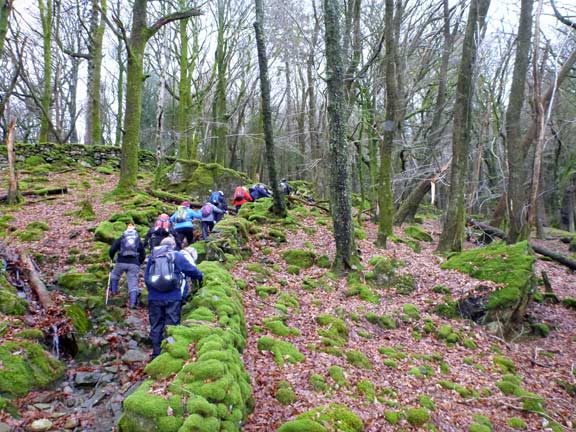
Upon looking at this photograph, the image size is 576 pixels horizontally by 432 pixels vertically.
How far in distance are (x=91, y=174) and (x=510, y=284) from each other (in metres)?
17.4

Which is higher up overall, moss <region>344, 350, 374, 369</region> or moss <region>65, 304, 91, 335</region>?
moss <region>65, 304, 91, 335</region>

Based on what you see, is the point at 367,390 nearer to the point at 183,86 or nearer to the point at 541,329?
the point at 541,329

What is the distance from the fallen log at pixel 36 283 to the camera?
21.2 ft

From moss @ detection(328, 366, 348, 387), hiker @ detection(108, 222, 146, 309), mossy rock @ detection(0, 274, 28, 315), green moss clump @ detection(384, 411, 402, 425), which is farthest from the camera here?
hiker @ detection(108, 222, 146, 309)

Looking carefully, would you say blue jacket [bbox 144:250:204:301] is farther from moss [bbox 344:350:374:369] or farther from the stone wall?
the stone wall

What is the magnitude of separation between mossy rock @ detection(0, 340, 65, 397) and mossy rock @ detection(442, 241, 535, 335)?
752cm

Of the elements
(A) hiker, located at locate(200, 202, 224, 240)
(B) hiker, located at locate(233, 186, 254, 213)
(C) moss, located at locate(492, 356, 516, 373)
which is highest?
(B) hiker, located at locate(233, 186, 254, 213)

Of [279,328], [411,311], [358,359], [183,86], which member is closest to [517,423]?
[358,359]

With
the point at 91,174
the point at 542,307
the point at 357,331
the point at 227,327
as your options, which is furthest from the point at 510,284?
the point at 91,174

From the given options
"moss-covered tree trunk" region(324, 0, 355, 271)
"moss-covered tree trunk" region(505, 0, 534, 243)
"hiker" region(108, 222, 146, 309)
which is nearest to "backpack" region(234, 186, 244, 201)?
"moss-covered tree trunk" region(324, 0, 355, 271)

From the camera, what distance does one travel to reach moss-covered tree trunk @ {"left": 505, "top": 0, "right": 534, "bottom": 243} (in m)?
10.7

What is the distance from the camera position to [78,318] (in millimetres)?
6211

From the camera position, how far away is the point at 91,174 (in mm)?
17891

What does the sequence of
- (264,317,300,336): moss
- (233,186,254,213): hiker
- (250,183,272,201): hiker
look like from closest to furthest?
(264,317,300,336): moss
(233,186,254,213): hiker
(250,183,272,201): hiker
